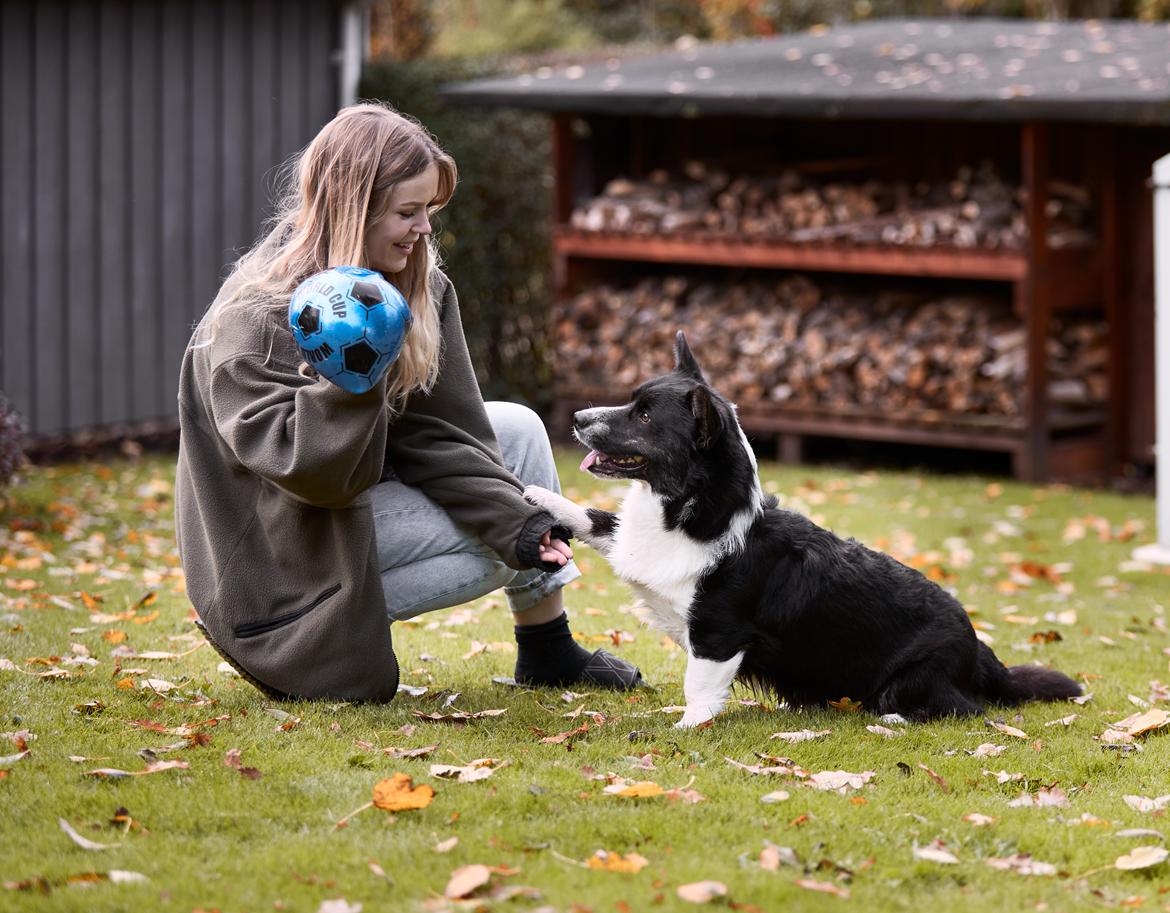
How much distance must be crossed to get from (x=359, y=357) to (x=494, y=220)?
8485 mm

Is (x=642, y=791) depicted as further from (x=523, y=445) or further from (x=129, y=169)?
(x=129, y=169)

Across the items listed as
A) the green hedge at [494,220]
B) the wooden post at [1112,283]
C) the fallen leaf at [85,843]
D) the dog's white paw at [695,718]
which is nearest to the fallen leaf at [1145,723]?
the dog's white paw at [695,718]

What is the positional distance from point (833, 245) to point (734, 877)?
744 centimetres

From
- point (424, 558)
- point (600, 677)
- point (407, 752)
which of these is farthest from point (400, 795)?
point (600, 677)

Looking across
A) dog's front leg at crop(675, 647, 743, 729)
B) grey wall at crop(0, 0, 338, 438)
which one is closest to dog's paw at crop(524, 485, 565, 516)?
dog's front leg at crop(675, 647, 743, 729)

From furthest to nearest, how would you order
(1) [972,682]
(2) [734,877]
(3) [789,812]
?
(1) [972,682] → (3) [789,812] → (2) [734,877]

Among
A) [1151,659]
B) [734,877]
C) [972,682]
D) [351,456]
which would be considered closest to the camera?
[734,877]

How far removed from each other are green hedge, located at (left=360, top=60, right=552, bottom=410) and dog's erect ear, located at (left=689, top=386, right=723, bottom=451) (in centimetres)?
755

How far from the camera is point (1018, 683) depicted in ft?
15.5

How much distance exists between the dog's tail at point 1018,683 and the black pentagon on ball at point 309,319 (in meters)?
2.16

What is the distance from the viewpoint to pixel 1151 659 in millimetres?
5562

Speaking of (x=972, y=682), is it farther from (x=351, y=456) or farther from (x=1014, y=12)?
(x=1014, y=12)

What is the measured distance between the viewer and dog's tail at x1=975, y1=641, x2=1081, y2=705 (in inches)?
182

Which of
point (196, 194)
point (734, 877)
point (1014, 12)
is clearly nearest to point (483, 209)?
point (196, 194)
